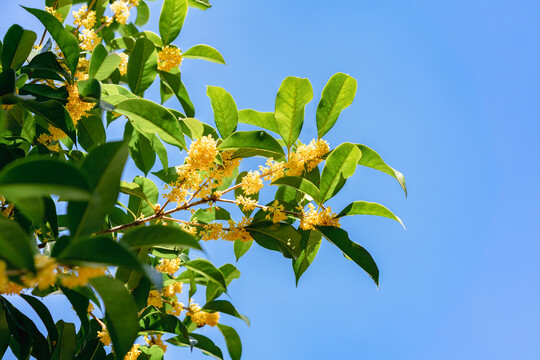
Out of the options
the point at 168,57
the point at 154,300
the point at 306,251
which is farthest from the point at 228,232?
the point at 168,57

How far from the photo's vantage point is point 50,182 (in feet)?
2.93

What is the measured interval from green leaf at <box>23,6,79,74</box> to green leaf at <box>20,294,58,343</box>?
3.58 ft

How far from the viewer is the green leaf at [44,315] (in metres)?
2.17

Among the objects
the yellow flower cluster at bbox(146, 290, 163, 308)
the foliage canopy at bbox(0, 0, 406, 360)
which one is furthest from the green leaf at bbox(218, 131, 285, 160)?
the yellow flower cluster at bbox(146, 290, 163, 308)

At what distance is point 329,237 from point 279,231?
25 centimetres

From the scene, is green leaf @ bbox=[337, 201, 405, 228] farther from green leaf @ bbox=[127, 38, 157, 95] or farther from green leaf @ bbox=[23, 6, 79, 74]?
green leaf @ bbox=[23, 6, 79, 74]

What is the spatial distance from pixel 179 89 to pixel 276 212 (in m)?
1.01

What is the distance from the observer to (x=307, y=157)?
87.9 inches

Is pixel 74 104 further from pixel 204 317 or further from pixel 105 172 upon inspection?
pixel 204 317

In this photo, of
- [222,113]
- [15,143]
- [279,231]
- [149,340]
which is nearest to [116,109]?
[222,113]

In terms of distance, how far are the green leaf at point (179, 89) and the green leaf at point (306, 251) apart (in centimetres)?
99

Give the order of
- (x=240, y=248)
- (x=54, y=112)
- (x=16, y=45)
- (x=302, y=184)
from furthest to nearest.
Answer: (x=240, y=248) < (x=302, y=184) < (x=16, y=45) < (x=54, y=112)

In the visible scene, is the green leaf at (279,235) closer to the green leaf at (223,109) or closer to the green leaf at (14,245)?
the green leaf at (223,109)

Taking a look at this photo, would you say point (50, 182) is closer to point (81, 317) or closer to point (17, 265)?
point (17, 265)
